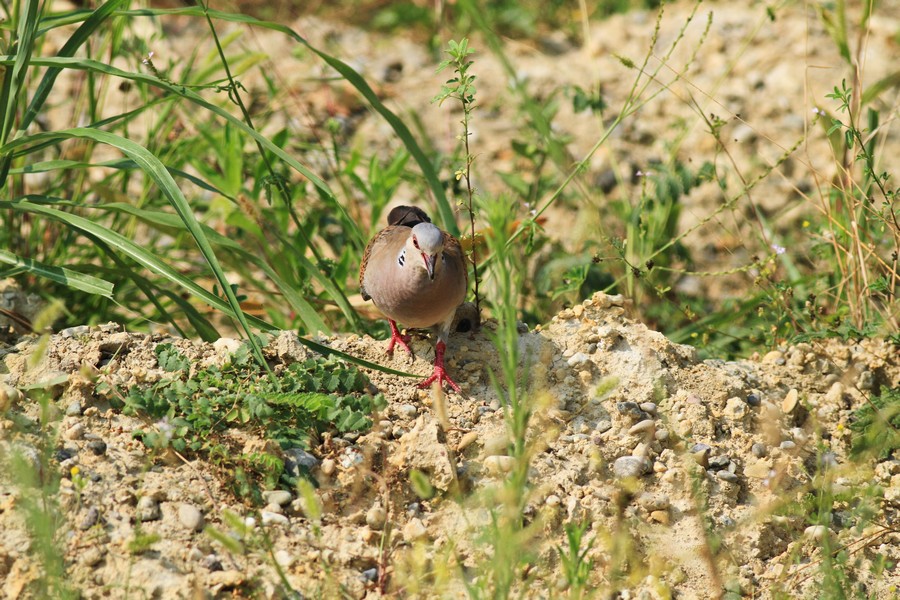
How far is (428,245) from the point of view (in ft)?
11.6

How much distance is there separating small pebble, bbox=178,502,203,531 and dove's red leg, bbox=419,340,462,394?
1007 millimetres

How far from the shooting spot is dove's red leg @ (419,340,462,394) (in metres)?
3.55

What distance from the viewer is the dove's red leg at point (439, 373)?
3.55 m

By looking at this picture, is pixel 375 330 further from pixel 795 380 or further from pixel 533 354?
pixel 795 380

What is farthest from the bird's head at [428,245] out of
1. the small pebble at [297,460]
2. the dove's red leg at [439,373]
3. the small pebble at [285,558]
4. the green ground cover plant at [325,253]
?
the small pebble at [285,558]

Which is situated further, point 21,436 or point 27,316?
point 27,316

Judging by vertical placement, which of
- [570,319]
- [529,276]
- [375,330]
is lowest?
[570,319]

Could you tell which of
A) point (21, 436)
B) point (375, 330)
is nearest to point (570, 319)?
point (375, 330)

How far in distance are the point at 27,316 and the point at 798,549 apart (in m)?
3.09

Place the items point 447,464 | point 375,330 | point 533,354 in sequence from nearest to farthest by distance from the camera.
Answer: point 447,464
point 533,354
point 375,330

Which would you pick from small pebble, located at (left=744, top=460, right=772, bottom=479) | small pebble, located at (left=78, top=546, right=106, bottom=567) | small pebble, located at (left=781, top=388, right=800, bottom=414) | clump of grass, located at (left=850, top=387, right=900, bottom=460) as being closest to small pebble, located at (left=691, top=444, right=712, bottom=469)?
small pebble, located at (left=744, top=460, right=772, bottom=479)

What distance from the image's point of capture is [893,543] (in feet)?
10.7

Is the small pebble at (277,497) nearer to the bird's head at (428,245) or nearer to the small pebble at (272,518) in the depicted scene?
the small pebble at (272,518)

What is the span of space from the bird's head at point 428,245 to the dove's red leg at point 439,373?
0.32 m
